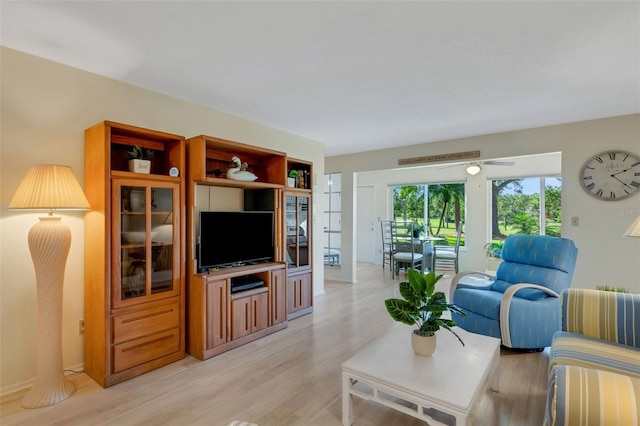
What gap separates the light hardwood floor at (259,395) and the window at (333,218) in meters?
3.08

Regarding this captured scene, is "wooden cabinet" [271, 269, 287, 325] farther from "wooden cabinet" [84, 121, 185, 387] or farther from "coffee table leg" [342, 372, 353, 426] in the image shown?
"coffee table leg" [342, 372, 353, 426]

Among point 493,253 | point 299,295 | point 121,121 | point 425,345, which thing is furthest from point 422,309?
point 493,253

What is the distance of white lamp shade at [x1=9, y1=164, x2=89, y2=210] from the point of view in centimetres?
204

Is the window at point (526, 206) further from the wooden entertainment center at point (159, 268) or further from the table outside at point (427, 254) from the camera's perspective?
the wooden entertainment center at point (159, 268)

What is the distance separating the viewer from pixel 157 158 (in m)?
2.95

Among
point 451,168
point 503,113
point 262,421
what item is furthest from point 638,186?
point 262,421

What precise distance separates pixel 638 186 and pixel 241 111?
4.52 m

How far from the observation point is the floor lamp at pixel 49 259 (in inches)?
81.1

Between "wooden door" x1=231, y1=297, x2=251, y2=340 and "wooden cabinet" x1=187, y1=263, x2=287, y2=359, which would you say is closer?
"wooden cabinet" x1=187, y1=263, x2=287, y2=359

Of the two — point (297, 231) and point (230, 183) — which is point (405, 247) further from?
point (230, 183)

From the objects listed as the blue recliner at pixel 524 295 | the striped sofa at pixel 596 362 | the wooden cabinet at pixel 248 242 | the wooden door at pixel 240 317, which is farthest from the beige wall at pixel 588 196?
the wooden door at pixel 240 317

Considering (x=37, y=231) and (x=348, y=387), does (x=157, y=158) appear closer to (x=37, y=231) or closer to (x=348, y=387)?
(x=37, y=231)

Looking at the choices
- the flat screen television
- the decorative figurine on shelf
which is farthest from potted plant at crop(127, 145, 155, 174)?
the decorative figurine on shelf

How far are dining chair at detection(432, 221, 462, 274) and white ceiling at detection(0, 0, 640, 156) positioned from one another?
10.8 ft
